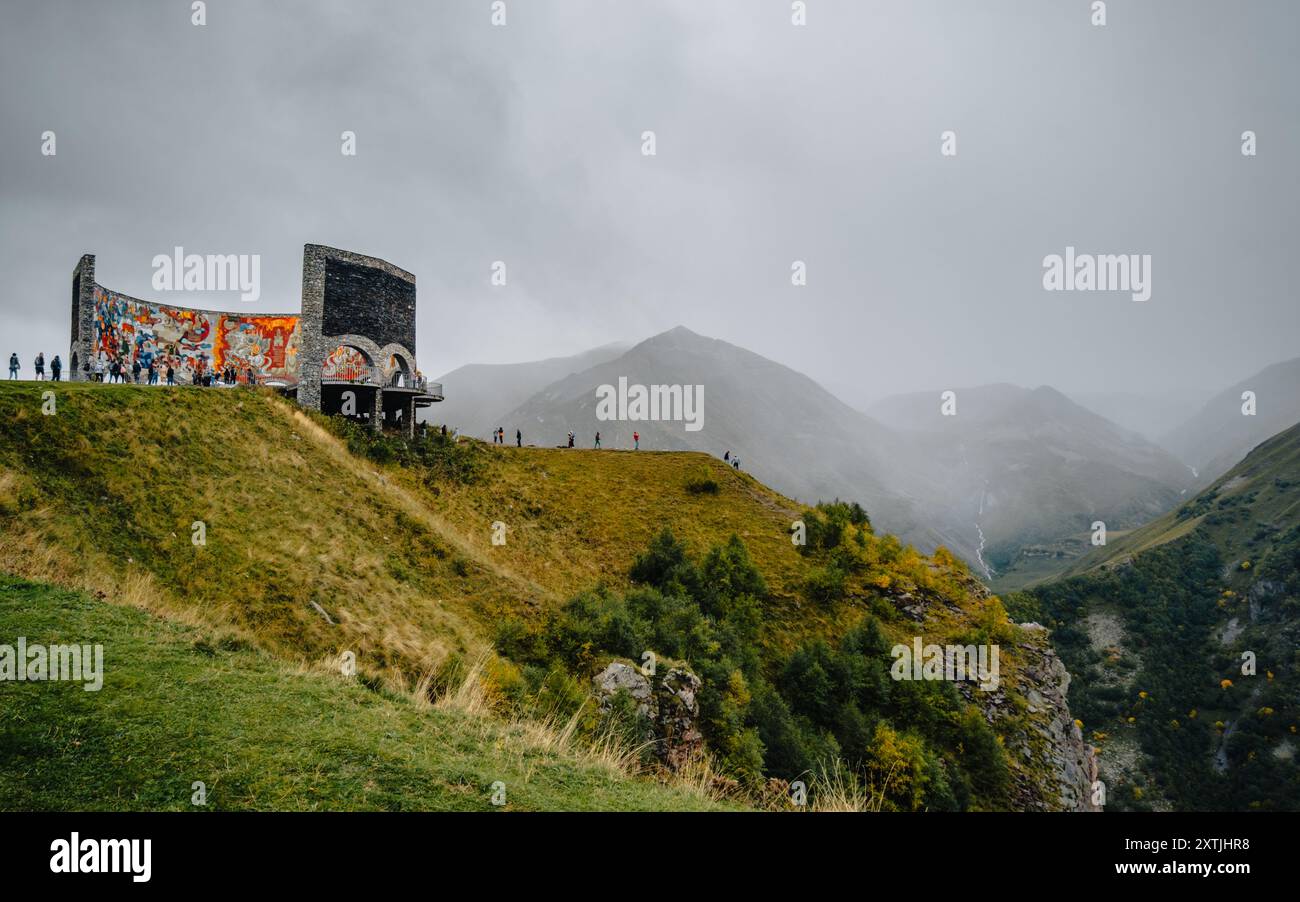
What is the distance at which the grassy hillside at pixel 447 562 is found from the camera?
15195 millimetres

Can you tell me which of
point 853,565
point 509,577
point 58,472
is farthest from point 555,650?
point 853,565

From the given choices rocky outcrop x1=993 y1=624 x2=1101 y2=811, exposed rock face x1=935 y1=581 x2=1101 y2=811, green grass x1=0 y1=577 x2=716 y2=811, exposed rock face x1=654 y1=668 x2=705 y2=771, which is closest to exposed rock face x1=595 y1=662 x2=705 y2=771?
exposed rock face x1=654 y1=668 x2=705 y2=771

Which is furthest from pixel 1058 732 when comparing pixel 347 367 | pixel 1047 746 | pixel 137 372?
pixel 137 372

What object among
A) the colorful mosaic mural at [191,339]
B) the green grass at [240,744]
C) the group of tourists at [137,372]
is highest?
the colorful mosaic mural at [191,339]

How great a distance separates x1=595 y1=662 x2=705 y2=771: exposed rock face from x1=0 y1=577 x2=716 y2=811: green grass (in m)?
6.56

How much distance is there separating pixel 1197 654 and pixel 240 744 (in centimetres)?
15040

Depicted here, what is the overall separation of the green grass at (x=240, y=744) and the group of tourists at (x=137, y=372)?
25750mm

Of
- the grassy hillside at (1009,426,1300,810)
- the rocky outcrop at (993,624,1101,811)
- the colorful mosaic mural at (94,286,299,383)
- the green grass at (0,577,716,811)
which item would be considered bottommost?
the grassy hillside at (1009,426,1300,810)

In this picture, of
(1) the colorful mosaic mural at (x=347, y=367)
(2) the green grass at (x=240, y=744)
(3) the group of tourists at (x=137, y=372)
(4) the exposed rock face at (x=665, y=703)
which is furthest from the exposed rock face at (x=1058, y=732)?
(3) the group of tourists at (x=137, y=372)

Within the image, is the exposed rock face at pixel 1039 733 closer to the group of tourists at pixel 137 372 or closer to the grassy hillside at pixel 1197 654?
the group of tourists at pixel 137 372

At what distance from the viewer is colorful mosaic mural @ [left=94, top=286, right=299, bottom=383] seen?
33812 millimetres

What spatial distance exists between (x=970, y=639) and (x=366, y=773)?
3112cm

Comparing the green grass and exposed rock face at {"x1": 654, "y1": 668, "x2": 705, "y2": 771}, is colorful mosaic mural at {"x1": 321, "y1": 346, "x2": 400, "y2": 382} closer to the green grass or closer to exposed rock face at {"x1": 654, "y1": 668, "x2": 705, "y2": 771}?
the green grass
